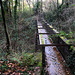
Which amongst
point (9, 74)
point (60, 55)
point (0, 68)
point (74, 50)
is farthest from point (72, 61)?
point (0, 68)

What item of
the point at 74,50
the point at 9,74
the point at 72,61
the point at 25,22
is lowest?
the point at 9,74

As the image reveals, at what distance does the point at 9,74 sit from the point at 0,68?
485 millimetres

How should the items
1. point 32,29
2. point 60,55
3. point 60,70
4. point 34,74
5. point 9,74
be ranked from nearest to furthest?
point 9,74 < point 34,74 < point 60,70 < point 60,55 < point 32,29

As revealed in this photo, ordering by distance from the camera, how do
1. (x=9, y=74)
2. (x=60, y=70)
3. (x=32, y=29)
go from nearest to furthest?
(x=9, y=74) → (x=60, y=70) → (x=32, y=29)

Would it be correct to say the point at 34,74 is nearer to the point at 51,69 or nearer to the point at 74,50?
the point at 51,69

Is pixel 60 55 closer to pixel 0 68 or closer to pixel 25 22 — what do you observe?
pixel 0 68

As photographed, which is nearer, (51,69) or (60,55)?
(51,69)

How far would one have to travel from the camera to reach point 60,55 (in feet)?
17.1

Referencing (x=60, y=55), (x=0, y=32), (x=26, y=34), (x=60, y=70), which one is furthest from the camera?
(x=26, y=34)

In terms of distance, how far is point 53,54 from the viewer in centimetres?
531

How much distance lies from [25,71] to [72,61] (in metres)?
2.22

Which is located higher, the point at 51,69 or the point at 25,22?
the point at 25,22

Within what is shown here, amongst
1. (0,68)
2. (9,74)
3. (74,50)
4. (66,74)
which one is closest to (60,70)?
(66,74)

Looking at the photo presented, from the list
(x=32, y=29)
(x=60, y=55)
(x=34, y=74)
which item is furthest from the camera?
(x=32, y=29)
